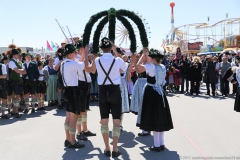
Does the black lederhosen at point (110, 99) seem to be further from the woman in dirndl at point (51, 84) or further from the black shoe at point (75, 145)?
the woman in dirndl at point (51, 84)

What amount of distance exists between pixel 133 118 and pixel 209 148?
10.4 ft

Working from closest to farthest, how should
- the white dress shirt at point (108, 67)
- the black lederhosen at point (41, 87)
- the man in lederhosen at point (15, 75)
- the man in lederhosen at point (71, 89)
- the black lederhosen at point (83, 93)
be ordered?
the white dress shirt at point (108, 67)
the man in lederhosen at point (71, 89)
the black lederhosen at point (83, 93)
the man in lederhosen at point (15, 75)
the black lederhosen at point (41, 87)

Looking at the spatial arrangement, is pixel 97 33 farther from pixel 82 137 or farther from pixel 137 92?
pixel 82 137

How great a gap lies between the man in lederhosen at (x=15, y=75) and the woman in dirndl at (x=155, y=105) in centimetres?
458

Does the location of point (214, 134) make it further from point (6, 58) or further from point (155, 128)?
point (6, 58)

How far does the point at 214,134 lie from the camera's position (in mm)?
6039

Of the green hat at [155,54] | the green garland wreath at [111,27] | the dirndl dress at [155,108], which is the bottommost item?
the dirndl dress at [155,108]

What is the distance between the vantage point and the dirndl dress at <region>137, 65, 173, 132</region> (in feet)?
15.8

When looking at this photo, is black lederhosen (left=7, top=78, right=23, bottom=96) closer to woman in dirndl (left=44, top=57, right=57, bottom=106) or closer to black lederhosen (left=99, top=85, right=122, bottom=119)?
woman in dirndl (left=44, top=57, right=57, bottom=106)

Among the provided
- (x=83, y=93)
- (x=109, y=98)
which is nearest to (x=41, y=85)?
(x=83, y=93)

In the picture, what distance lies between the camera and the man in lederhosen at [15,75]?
7.88 m

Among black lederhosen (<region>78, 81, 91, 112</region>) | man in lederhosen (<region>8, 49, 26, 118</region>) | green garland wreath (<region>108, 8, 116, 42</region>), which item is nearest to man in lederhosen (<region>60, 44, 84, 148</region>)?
black lederhosen (<region>78, 81, 91, 112</region>)

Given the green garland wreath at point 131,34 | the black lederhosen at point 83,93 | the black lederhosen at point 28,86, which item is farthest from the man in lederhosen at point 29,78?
the green garland wreath at point 131,34

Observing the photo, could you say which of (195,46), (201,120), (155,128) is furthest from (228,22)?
(155,128)
